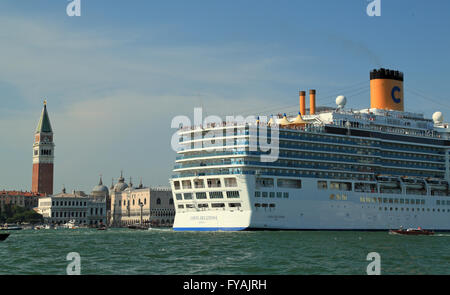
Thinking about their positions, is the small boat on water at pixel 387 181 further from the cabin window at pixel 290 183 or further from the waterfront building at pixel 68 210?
the waterfront building at pixel 68 210

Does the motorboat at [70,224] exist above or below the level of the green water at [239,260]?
below

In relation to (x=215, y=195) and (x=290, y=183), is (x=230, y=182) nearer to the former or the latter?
(x=215, y=195)

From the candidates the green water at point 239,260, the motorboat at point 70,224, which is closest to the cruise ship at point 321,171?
the green water at point 239,260

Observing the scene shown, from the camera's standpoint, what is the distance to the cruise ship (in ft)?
232

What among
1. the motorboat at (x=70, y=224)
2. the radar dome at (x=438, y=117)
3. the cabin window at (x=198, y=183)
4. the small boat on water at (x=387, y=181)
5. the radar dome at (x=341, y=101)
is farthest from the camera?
the motorboat at (x=70, y=224)

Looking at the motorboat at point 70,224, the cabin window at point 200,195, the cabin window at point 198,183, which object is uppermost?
the cabin window at point 198,183

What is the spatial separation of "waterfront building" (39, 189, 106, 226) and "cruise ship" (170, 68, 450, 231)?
120 metres

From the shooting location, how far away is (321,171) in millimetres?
76688

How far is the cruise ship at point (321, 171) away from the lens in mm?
70625

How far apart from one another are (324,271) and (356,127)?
54.3 metres

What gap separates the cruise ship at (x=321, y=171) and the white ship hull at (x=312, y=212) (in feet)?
0.39
